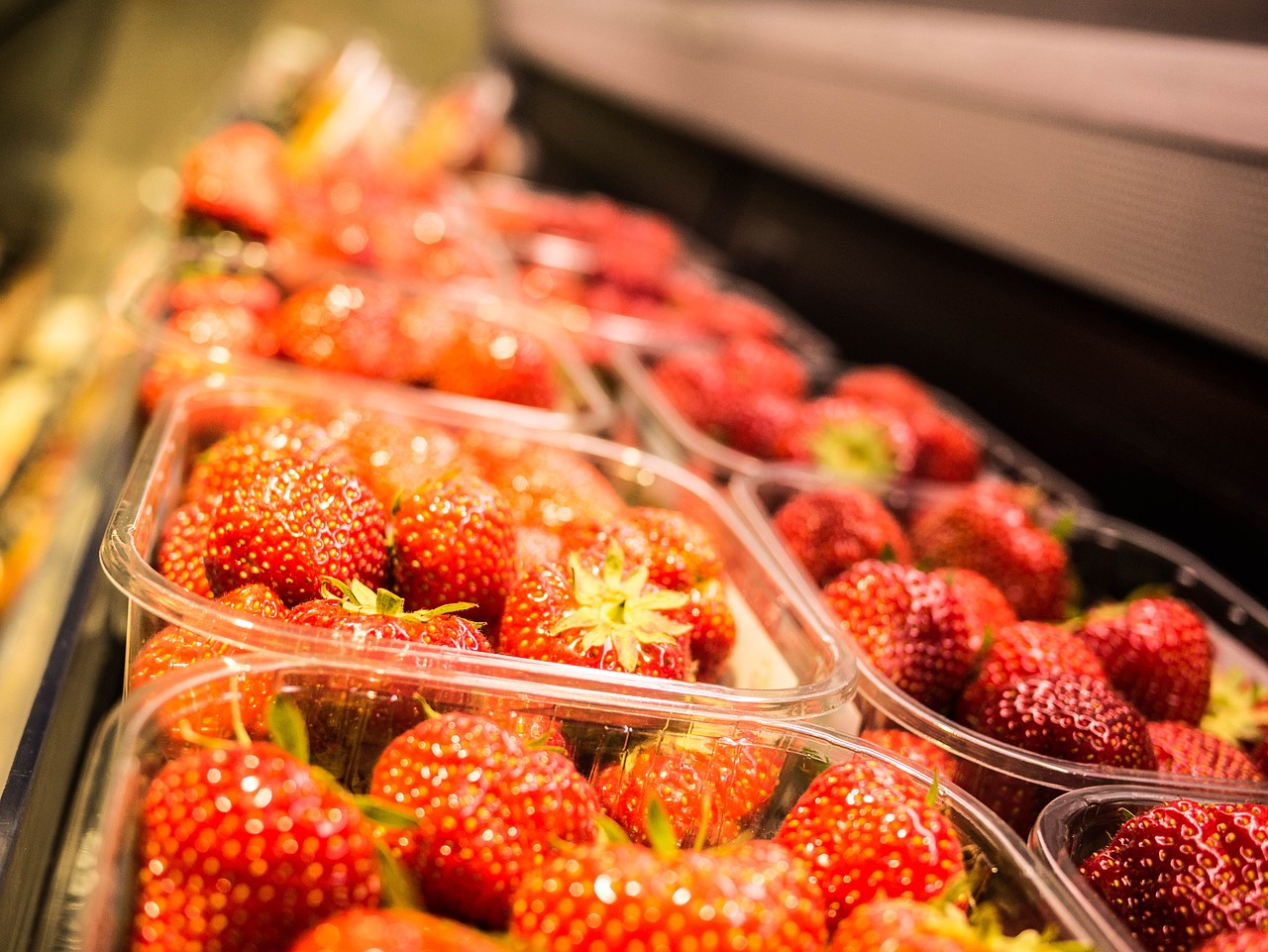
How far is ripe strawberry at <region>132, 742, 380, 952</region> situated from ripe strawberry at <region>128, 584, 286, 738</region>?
10 centimetres

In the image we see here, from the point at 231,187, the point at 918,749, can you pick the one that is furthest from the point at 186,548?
the point at 231,187

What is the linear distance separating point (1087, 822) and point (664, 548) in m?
0.50

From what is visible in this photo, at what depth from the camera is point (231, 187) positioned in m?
2.27

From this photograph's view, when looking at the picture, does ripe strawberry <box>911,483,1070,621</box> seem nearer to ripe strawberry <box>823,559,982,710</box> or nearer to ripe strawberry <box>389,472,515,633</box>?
ripe strawberry <box>823,559,982,710</box>

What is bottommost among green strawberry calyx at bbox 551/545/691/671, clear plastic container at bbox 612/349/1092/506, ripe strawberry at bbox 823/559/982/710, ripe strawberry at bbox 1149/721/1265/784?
clear plastic container at bbox 612/349/1092/506

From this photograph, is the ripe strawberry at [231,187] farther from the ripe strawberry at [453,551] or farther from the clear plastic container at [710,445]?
the ripe strawberry at [453,551]

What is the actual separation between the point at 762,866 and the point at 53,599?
0.97 meters

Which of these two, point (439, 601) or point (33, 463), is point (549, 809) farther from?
point (33, 463)

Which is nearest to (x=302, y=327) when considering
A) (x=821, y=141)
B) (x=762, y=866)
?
(x=762, y=866)

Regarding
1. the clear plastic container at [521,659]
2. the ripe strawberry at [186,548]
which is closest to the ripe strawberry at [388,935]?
the clear plastic container at [521,659]

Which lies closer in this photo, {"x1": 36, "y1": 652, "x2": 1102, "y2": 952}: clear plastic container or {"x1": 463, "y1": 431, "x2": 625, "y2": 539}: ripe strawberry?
{"x1": 36, "y1": 652, "x2": 1102, "y2": 952}: clear plastic container

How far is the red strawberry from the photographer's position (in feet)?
3.26

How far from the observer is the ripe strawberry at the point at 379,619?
930mm

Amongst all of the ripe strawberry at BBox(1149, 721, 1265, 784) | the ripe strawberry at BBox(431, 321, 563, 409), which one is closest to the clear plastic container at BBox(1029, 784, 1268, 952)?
the ripe strawberry at BBox(1149, 721, 1265, 784)
